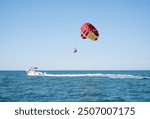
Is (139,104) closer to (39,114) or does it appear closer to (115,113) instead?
(115,113)

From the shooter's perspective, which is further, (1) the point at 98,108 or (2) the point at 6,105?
(2) the point at 6,105

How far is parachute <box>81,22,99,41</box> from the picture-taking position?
127ft

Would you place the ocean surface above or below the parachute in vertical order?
below

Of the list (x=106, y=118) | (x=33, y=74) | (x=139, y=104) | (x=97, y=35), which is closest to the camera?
(x=106, y=118)

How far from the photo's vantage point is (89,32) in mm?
38719

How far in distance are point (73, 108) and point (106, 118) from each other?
1933mm

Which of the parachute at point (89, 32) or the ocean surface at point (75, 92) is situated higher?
the parachute at point (89, 32)

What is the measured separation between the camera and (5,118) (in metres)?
13.7

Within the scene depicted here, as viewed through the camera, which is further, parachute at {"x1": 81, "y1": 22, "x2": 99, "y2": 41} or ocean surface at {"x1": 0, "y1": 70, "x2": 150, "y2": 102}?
parachute at {"x1": 81, "y1": 22, "x2": 99, "y2": 41}

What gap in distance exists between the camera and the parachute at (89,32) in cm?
3869

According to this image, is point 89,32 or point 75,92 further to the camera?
point 75,92

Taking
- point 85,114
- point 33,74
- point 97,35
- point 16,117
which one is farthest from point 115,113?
point 33,74

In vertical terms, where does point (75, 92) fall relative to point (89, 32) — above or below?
below

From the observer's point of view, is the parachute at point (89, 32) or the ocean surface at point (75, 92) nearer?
the ocean surface at point (75, 92)
